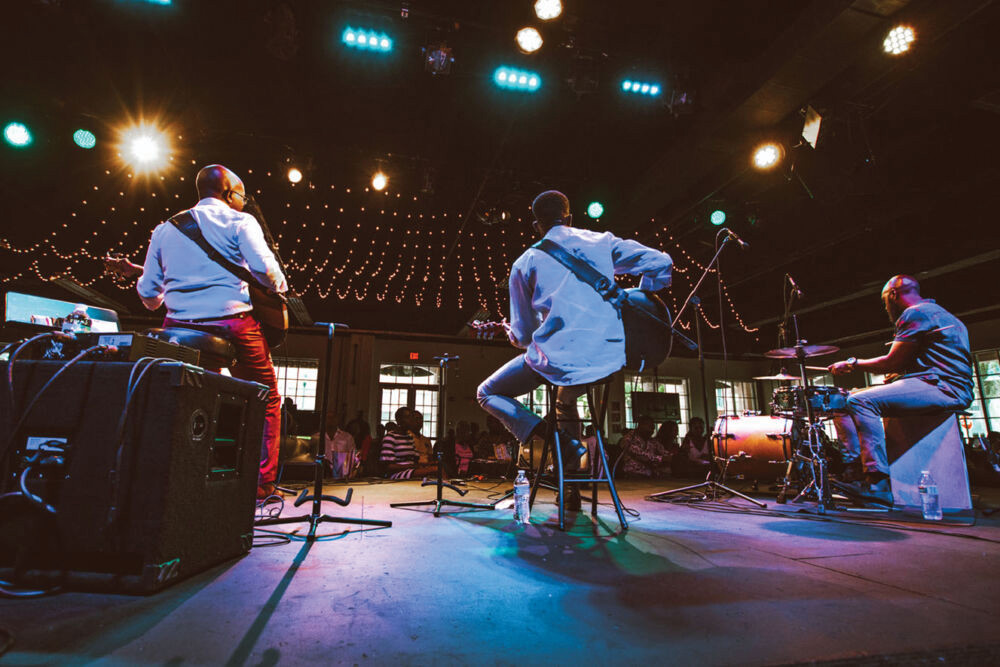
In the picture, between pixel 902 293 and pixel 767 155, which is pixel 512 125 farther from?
pixel 902 293

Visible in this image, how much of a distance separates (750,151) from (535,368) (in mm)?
6100

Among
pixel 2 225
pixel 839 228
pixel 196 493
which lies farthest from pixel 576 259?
pixel 2 225

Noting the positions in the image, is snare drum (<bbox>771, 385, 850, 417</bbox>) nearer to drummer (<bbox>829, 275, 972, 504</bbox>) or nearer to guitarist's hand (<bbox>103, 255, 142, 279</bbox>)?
drummer (<bbox>829, 275, 972, 504</bbox>)

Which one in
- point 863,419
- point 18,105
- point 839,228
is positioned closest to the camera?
A: point 863,419

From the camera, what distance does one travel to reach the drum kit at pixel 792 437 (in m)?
3.71

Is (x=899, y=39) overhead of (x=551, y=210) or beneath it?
overhead

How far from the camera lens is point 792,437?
4.72 m

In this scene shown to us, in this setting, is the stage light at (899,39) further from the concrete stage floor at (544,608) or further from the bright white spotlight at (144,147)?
the bright white spotlight at (144,147)

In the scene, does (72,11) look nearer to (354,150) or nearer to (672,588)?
(354,150)

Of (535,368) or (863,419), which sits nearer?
(535,368)

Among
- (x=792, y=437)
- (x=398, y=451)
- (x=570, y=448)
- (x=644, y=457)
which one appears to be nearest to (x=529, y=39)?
(x=570, y=448)

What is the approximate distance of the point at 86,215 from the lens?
6938 millimetres

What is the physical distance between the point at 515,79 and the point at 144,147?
4.84m

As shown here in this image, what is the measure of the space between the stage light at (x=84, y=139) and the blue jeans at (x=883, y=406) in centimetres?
857
